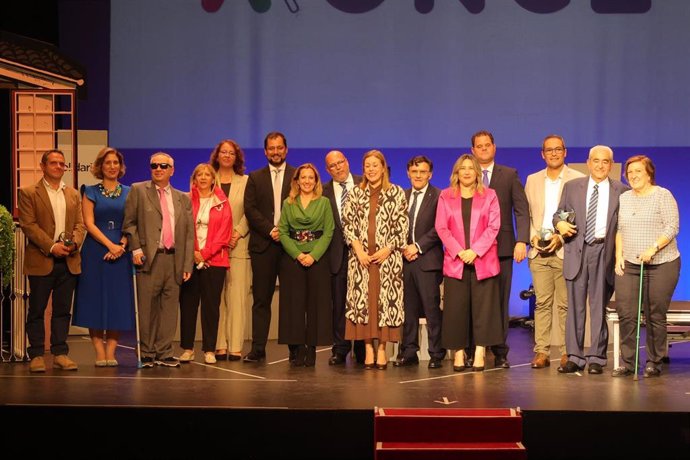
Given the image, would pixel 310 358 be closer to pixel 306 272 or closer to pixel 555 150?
pixel 306 272

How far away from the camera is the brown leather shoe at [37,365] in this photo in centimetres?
666

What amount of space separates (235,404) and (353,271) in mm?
1727

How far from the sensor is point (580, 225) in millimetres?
6680

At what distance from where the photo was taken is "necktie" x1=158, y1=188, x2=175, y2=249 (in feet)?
22.6

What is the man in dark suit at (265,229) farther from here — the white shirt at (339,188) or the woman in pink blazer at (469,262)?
the woman in pink blazer at (469,262)

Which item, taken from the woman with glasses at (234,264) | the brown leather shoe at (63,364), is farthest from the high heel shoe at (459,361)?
the brown leather shoe at (63,364)

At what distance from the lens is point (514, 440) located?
5.28 m

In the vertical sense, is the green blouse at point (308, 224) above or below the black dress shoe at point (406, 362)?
above

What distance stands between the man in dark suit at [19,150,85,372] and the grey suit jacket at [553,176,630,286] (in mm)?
3187

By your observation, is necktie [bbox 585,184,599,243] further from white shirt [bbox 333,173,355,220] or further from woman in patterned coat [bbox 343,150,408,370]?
white shirt [bbox 333,173,355,220]

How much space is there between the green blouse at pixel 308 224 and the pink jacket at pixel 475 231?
759 millimetres

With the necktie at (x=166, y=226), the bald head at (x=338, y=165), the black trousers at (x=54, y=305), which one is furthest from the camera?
the bald head at (x=338, y=165)

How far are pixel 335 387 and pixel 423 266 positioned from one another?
48.0 inches

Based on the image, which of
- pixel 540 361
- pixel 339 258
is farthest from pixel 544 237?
pixel 339 258
